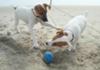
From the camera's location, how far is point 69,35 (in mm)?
3965

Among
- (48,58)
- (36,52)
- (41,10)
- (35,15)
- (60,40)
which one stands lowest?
(36,52)

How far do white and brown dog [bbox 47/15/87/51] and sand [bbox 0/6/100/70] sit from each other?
18 centimetres

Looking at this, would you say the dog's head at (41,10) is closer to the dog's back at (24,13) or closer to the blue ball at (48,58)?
the dog's back at (24,13)

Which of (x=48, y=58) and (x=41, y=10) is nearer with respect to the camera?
(x=48, y=58)

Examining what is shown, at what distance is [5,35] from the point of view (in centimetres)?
494

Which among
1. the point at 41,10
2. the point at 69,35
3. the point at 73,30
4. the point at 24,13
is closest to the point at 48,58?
the point at 69,35

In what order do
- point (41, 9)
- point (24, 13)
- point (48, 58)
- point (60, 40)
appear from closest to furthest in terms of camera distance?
point (48, 58) < point (60, 40) < point (41, 9) < point (24, 13)

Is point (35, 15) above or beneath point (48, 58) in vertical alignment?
above

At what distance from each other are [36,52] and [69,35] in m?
0.63

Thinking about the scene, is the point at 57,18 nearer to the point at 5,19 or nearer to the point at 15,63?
the point at 5,19

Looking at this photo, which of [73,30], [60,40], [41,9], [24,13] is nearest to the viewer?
[60,40]

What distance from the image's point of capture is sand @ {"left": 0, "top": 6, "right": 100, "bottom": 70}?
12.3ft

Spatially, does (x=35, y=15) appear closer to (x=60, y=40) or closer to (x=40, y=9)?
(x=40, y=9)

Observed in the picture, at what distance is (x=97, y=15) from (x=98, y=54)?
7.18 feet
